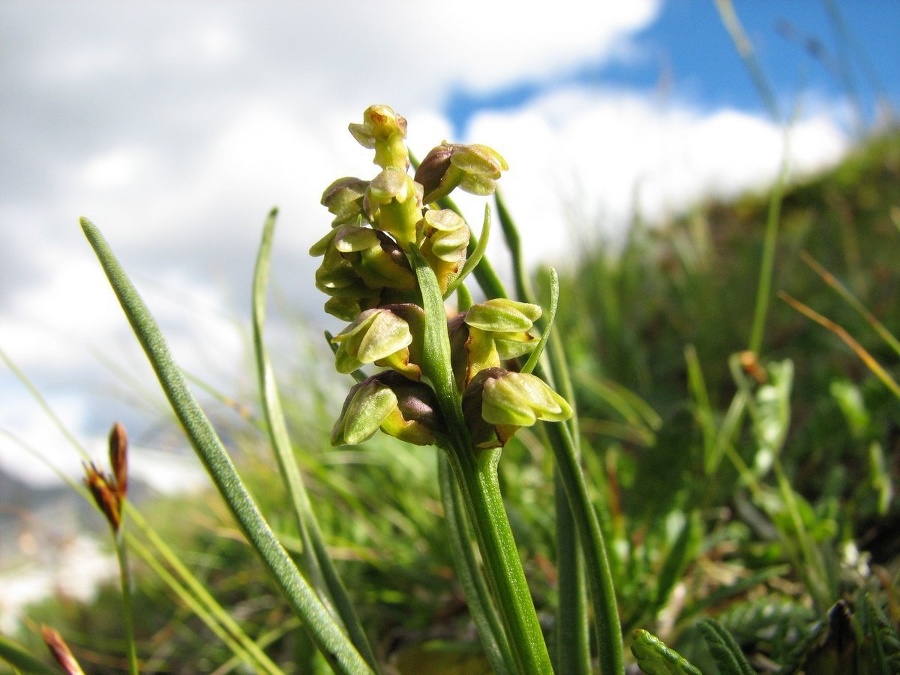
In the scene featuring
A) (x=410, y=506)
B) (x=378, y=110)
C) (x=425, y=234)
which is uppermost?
(x=378, y=110)

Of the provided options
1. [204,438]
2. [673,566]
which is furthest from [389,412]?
[673,566]

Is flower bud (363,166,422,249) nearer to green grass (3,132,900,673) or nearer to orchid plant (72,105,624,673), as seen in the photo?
orchid plant (72,105,624,673)

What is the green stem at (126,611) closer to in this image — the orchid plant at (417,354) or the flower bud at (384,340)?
the orchid plant at (417,354)

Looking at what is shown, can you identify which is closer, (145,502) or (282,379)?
(282,379)

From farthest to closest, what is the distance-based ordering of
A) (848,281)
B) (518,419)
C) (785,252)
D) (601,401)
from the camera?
(785,252) < (848,281) < (601,401) < (518,419)

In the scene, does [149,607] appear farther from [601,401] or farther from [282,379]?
[601,401]

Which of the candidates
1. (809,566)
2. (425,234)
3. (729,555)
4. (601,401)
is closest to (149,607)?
(601,401)

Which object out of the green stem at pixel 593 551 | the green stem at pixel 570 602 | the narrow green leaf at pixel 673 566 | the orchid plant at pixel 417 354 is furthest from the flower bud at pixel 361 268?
the narrow green leaf at pixel 673 566
